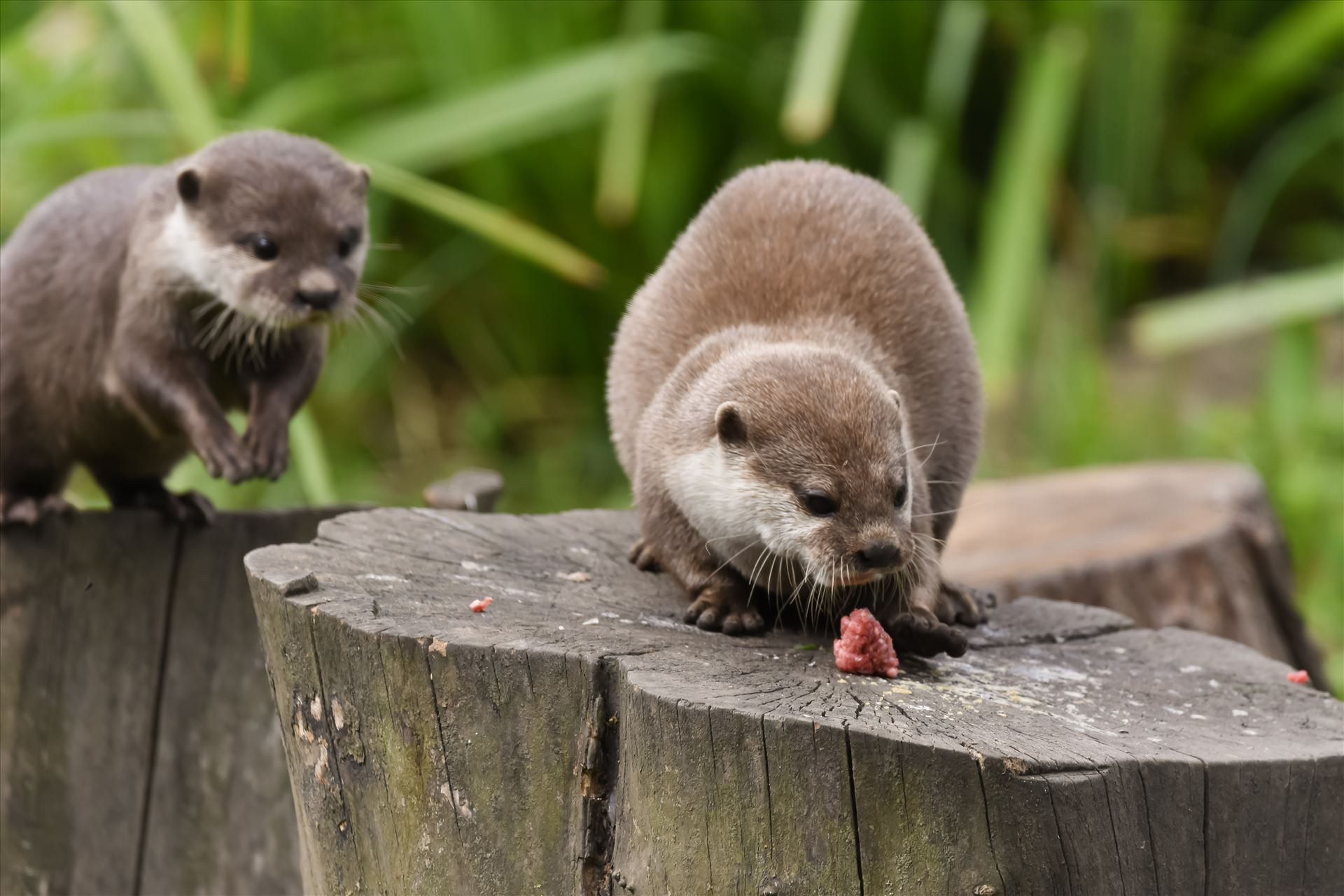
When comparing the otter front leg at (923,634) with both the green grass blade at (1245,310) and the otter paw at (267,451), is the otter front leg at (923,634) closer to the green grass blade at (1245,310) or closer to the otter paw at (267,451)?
the otter paw at (267,451)

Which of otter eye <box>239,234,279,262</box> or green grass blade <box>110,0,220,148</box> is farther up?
green grass blade <box>110,0,220,148</box>

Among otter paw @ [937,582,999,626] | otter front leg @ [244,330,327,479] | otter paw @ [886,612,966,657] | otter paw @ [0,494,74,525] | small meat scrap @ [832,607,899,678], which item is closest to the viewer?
small meat scrap @ [832,607,899,678]

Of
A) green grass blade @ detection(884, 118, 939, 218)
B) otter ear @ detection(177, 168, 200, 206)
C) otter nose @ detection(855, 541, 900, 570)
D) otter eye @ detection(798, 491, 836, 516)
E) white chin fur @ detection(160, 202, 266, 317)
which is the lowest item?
otter nose @ detection(855, 541, 900, 570)

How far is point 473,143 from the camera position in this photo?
6656 millimetres

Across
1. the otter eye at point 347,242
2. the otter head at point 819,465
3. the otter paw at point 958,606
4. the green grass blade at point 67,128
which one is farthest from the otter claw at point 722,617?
the green grass blade at point 67,128

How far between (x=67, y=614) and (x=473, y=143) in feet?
10.9

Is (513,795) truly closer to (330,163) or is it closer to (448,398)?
(330,163)

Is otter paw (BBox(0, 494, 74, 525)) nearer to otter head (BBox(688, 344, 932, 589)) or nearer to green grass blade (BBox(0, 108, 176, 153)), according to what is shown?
green grass blade (BBox(0, 108, 176, 153))

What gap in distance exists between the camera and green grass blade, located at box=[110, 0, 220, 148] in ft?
14.5

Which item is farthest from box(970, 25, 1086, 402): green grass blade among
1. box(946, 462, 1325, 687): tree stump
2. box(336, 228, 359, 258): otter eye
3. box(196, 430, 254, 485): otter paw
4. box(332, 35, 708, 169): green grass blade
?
box(196, 430, 254, 485): otter paw

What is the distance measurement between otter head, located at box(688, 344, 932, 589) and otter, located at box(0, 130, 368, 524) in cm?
115

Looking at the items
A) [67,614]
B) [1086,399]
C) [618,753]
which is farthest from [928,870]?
[1086,399]

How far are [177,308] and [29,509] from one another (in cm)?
71

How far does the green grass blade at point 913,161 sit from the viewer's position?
262 inches
